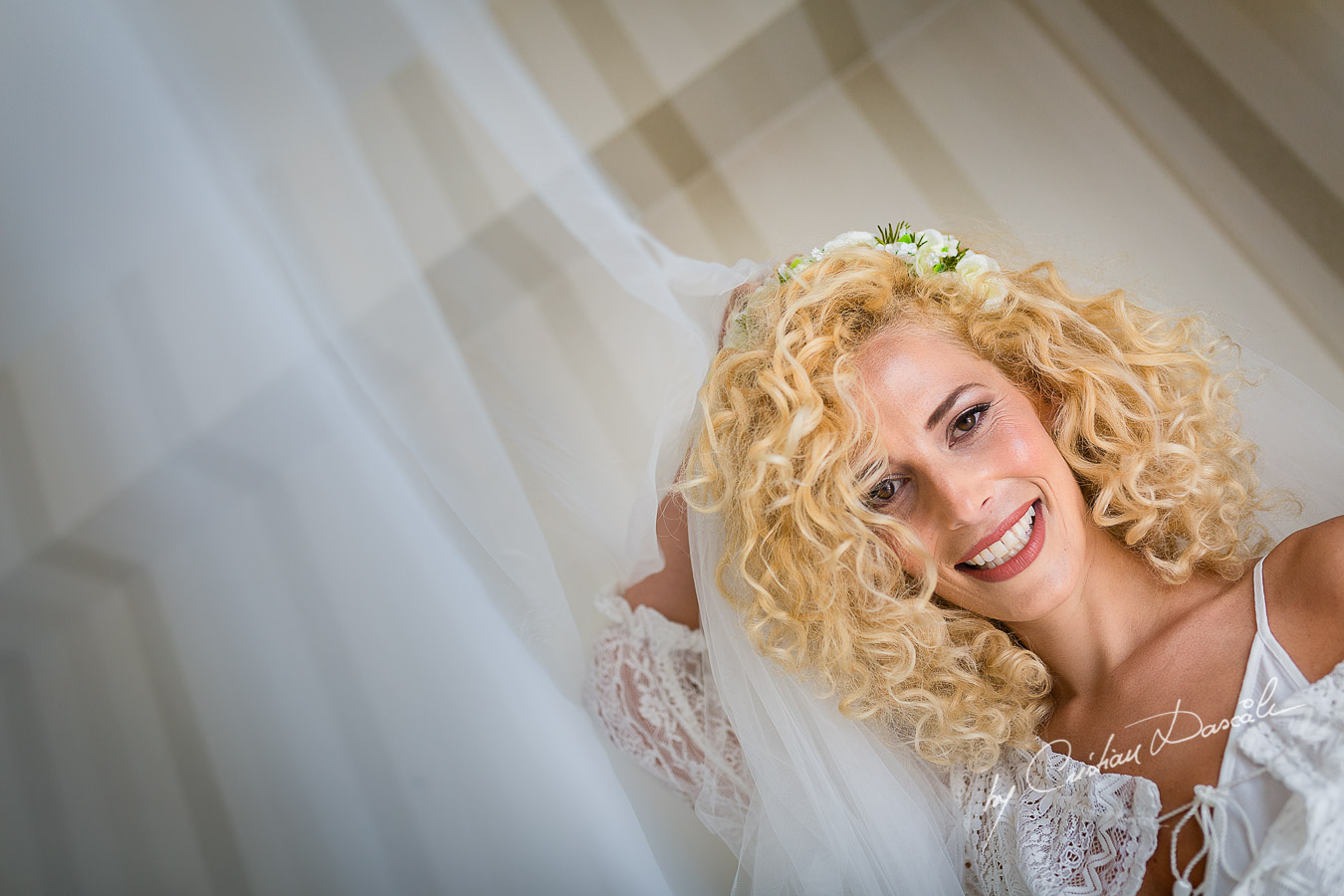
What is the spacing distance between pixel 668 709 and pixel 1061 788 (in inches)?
27.8

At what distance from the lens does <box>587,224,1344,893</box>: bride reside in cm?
125

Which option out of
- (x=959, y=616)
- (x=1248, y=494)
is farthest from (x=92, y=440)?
(x=1248, y=494)

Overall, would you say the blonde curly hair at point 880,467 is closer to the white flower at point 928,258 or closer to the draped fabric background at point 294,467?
the white flower at point 928,258

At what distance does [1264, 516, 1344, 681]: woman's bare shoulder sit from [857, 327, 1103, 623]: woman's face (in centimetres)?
28

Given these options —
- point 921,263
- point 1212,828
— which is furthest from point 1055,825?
point 921,263

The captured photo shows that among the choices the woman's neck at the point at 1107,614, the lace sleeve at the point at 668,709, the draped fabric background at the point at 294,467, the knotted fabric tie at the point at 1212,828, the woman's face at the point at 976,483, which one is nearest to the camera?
the draped fabric background at the point at 294,467

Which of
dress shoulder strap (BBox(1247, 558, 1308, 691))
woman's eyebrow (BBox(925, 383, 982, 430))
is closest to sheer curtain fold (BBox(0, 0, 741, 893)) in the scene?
woman's eyebrow (BBox(925, 383, 982, 430))

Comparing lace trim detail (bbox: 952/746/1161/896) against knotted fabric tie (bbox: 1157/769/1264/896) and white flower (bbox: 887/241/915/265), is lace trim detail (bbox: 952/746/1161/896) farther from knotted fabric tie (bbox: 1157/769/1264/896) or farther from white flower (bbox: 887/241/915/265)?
white flower (bbox: 887/241/915/265)

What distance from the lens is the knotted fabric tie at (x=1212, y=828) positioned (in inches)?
45.5

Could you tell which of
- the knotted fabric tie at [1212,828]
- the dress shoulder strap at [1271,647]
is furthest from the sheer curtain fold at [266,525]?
the dress shoulder strap at [1271,647]

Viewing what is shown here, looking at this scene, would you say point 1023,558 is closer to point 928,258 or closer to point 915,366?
point 915,366

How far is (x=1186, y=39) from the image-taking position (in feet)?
6.10

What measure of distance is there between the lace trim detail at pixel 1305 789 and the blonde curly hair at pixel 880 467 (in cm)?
29

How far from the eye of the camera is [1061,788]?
4.43 ft
